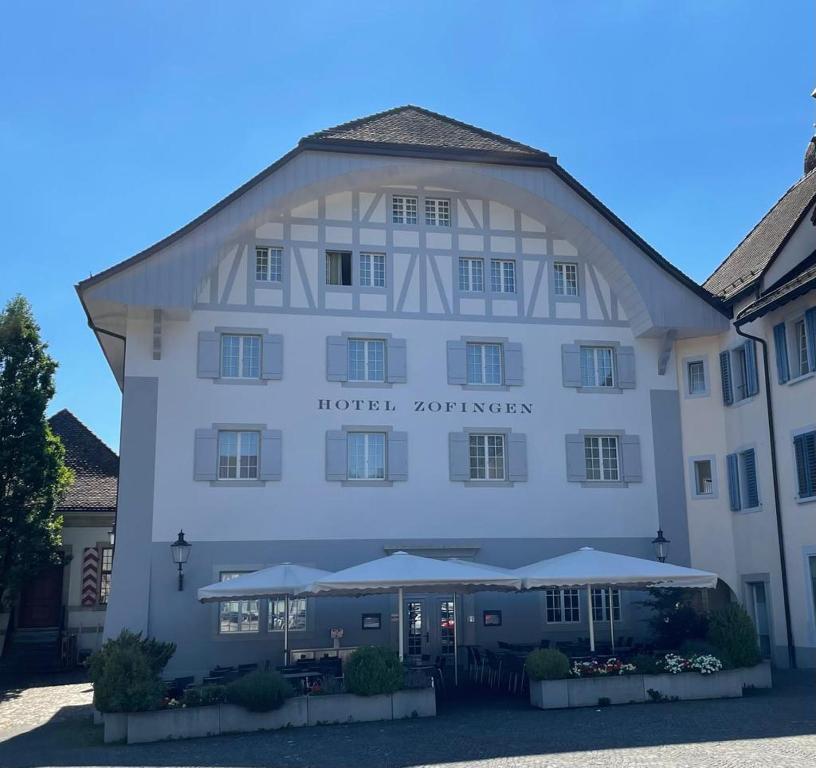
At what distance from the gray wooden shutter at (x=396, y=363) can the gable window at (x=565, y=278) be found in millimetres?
4023

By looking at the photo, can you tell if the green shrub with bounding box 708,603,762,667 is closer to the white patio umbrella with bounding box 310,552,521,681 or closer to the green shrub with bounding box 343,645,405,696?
the white patio umbrella with bounding box 310,552,521,681

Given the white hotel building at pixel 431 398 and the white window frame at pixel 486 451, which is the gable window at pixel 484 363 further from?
the white window frame at pixel 486 451

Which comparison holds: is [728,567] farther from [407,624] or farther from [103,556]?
[103,556]

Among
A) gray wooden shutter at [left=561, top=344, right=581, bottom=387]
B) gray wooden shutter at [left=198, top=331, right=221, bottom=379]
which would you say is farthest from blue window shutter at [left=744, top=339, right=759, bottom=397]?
gray wooden shutter at [left=198, top=331, right=221, bottom=379]

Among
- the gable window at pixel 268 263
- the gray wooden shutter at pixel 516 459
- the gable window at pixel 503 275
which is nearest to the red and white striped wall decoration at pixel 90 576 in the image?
the gable window at pixel 268 263

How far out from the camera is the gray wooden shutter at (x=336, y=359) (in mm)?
21734

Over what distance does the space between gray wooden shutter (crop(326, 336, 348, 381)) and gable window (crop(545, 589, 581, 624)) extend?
21.0 ft

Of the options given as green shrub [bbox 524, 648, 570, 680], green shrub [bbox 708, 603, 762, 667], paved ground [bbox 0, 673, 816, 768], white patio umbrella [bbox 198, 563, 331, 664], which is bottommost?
paved ground [bbox 0, 673, 816, 768]

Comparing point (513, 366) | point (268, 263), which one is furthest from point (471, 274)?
point (268, 263)

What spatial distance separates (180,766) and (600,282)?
1480cm

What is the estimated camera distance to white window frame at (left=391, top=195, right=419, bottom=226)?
22.9 m

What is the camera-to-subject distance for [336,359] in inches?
858

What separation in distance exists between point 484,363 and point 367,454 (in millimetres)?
3354

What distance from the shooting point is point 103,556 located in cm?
2756
